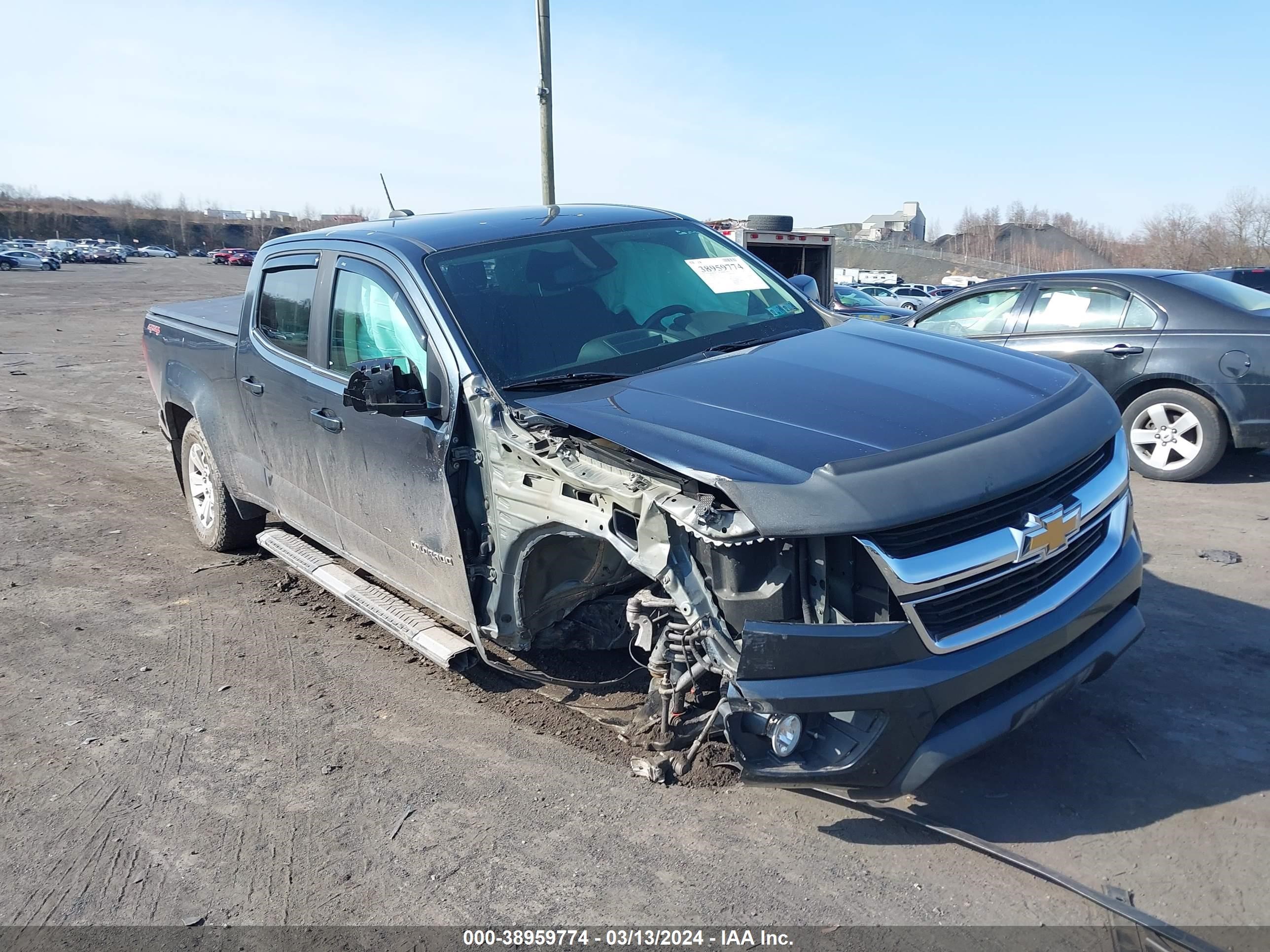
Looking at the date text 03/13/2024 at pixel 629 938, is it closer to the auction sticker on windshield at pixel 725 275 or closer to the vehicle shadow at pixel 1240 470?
the auction sticker on windshield at pixel 725 275

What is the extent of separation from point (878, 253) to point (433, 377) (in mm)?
62302

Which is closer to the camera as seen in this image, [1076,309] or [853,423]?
[853,423]

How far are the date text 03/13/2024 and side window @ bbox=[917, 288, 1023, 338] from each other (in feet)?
20.8

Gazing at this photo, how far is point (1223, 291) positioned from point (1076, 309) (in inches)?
39.2

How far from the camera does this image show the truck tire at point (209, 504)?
6.06 m

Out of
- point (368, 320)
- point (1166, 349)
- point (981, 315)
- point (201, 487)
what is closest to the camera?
point (368, 320)

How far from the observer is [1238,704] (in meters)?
3.67

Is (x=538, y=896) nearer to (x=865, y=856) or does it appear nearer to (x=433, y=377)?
(x=865, y=856)

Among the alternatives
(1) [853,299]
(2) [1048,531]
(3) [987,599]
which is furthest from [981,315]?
(1) [853,299]

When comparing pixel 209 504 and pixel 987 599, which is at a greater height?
pixel 987 599

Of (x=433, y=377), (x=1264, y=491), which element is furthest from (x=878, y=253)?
(x=433, y=377)

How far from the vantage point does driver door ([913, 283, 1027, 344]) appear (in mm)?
7988

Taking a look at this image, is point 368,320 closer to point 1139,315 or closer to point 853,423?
point 853,423

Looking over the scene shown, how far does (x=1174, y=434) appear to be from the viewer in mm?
6988
